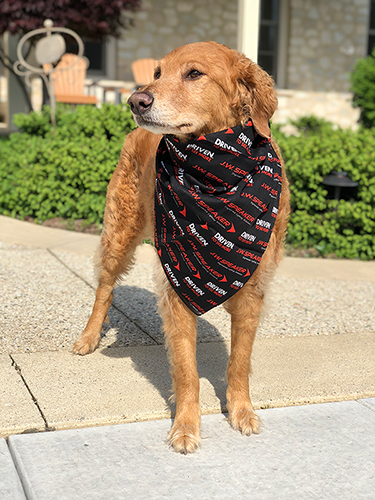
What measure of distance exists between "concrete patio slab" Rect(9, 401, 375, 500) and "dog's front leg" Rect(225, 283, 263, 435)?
0.42 ft

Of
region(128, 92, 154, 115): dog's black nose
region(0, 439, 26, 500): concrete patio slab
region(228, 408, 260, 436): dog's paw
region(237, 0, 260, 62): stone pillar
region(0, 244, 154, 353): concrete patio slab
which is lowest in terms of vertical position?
region(0, 244, 154, 353): concrete patio slab

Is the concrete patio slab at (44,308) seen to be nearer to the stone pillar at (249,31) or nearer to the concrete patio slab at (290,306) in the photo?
the concrete patio slab at (290,306)

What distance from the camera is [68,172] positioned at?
6957 mm

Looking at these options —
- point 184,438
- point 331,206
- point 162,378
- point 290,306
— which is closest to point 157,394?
point 162,378

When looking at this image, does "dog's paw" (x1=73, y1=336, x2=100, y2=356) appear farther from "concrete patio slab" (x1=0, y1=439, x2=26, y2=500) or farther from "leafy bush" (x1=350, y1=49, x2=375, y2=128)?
"leafy bush" (x1=350, y1=49, x2=375, y2=128)

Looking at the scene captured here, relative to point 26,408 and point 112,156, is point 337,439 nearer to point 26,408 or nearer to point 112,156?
point 26,408

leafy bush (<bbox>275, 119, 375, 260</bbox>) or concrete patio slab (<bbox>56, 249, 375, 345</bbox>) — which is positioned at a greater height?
leafy bush (<bbox>275, 119, 375, 260</bbox>)

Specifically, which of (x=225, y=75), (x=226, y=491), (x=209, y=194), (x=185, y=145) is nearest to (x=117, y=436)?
(x=226, y=491)

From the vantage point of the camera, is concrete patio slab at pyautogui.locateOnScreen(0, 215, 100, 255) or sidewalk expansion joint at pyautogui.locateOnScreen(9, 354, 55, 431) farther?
concrete patio slab at pyautogui.locateOnScreen(0, 215, 100, 255)

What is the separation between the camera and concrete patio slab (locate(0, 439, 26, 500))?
88.3 inches

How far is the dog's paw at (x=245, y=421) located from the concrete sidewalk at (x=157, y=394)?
0.14 feet

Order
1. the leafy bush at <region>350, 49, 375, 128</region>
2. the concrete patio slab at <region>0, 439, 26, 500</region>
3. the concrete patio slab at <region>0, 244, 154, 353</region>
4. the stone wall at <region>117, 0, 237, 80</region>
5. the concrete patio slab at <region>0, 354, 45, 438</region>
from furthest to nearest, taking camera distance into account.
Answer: the stone wall at <region>117, 0, 237, 80</region>, the leafy bush at <region>350, 49, 375, 128</region>, the concrete patio slab at <region>0, 244, 154, 353</region>, the concrete patio slab at <region>0, 354, 45, 438</region>, the concrete patio slab at <region>0, 439, 26, 500</region>

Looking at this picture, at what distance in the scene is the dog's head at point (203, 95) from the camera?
8.23 ft

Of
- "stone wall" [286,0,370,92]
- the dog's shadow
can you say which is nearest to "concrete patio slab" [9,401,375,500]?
the dog's shadow
